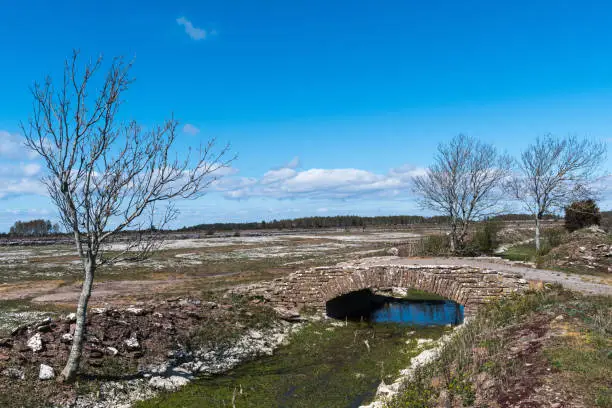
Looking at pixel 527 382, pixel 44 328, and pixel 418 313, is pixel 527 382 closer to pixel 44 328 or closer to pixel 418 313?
pixel 44 328

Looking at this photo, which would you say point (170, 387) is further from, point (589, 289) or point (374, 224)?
point (374, 224)

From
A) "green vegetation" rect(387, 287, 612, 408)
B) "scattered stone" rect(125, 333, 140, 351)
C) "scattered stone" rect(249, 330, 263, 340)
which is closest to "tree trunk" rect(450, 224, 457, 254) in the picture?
"green vegetation" rect(387, 287, 612, 408)

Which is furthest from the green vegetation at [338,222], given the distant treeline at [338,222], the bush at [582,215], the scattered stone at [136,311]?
the scattered stone at [136,311]

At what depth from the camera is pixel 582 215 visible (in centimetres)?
3984

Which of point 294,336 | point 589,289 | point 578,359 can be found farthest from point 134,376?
point 589,289

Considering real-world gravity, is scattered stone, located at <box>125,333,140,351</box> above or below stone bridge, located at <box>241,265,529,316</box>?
below

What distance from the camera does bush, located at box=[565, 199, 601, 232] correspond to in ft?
126

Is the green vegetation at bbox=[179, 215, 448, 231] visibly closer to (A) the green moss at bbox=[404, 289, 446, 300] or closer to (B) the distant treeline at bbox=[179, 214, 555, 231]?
(B) the distant treeline at bbox=[179, 214, 555, 231]

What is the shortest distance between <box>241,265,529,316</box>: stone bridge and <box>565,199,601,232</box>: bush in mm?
28202

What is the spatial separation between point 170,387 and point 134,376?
1.05m

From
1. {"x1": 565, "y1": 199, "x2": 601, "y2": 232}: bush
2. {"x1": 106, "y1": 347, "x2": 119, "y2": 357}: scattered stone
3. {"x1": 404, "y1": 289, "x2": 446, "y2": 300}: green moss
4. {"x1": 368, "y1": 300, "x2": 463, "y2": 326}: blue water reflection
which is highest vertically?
{"x1": 565, "y1": 199, "x2": 601, "y2": 232}: bush

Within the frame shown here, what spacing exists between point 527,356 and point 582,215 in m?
37.5

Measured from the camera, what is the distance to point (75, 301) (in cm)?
2081

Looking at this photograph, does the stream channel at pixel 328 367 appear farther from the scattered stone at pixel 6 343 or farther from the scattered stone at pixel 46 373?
the scattered stone at pixel 6 343
